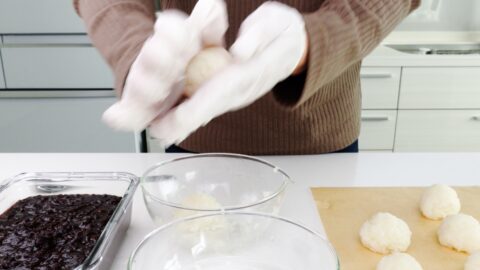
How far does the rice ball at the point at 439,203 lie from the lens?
0.68 metres

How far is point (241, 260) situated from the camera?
0.53 m

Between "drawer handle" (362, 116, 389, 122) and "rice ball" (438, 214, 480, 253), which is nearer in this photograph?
"rice ball" (438, 214, 480, 253)

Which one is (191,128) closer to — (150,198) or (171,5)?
(150,198)

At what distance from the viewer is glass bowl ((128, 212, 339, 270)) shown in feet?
1.66

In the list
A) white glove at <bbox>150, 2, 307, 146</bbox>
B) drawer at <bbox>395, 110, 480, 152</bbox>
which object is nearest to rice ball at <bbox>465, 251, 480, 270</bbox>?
white glove at <bbox>150, 2, 307, 146</bbox>

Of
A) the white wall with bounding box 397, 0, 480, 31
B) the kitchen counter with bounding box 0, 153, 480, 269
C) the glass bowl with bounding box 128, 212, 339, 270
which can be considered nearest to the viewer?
the glass bowl with bounding box 128, 212, 339, 270

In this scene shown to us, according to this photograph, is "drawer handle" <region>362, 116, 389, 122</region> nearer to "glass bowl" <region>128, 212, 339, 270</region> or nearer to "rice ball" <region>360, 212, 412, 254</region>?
"rice ball" <region>360, 212, 412, 254</region>

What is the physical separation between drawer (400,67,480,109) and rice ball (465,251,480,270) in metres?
1.34

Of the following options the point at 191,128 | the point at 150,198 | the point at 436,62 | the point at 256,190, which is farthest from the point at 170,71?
the point at 436,62

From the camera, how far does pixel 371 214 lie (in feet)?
2.30

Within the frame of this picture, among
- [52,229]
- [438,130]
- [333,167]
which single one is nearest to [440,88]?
[438,130]

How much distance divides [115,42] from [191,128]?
0.83ft

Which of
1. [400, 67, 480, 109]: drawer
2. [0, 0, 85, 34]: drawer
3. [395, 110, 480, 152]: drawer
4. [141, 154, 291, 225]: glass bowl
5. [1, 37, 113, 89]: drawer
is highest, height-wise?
[141, 154, 291, 225]: glass bowl

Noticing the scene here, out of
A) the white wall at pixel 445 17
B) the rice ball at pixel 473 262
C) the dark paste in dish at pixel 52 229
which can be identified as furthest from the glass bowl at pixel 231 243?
the white wall at pixel 445 17
